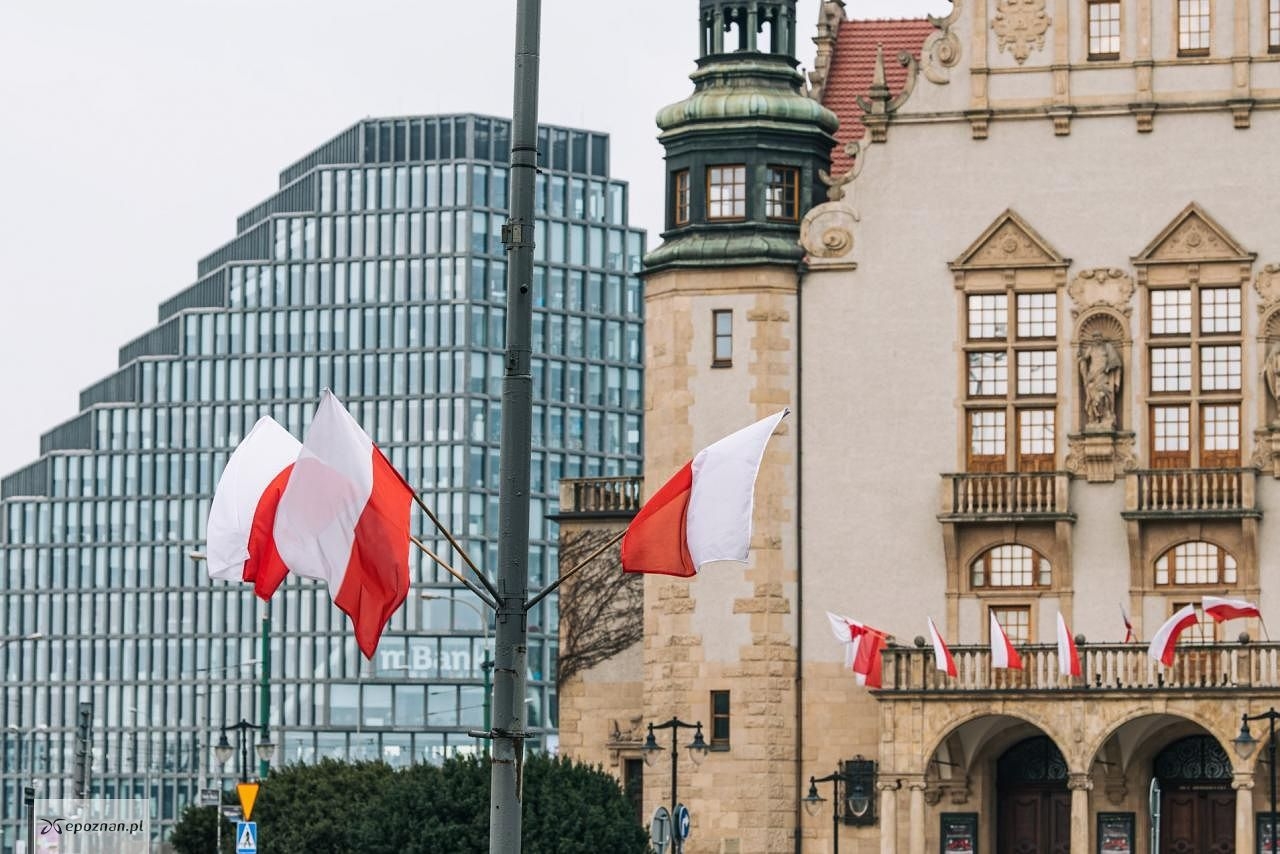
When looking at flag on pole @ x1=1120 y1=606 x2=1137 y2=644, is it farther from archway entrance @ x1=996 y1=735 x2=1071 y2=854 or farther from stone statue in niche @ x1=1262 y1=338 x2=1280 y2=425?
stone statue in niche @ x1=1262 y1=338 x2=1280 y2=425

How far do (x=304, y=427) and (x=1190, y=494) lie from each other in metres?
102

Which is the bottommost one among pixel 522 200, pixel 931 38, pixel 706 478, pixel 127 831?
pixel 127 831

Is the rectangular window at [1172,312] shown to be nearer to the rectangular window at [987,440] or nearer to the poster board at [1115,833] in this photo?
the rectangular window at [987,440]

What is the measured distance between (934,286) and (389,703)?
9701 cm

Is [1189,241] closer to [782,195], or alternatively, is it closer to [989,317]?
[989,317]

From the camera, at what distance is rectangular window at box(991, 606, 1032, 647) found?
64.1 m

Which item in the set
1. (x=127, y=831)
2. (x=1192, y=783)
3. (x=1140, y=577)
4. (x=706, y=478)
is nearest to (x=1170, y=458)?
(x=1140, y=577)

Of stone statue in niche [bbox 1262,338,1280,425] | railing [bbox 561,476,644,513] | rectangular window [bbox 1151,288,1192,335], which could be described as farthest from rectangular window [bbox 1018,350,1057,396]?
railing [bbox 561,476,644,513]

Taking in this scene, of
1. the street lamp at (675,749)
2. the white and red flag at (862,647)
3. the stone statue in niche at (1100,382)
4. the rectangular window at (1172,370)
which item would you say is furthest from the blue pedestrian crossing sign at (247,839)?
the rectangular window at (1172,370)

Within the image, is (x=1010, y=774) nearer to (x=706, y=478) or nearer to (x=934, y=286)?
(x=934, y=286)

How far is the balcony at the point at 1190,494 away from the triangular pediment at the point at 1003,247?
491 centimetres

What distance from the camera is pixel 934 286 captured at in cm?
6500

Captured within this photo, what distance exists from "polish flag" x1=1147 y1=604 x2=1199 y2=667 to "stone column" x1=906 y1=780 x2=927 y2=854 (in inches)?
218

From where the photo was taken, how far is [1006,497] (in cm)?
6391
